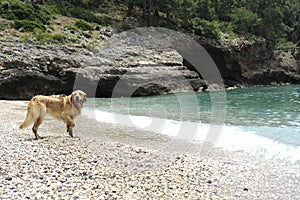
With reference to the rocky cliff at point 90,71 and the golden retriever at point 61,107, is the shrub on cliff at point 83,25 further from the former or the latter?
the golden retriever at point 61,107

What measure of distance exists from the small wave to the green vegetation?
59.1ft

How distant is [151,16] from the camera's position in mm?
49062

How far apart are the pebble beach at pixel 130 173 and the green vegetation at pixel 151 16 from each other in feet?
76.9

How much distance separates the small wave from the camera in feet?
30.5

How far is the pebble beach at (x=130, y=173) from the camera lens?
5.37 meters

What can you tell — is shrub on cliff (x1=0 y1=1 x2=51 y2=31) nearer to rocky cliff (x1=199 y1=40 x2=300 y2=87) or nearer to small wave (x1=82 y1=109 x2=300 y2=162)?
small wave (x1=82 y1=109 x2=300 y2=162)

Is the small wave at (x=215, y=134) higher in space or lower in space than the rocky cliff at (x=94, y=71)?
lower

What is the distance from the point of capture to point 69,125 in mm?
9828

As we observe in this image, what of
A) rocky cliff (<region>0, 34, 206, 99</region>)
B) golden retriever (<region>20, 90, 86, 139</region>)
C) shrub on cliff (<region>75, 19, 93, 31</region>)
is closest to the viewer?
golden retriever (<region>20, 90, 86, 139</region>)

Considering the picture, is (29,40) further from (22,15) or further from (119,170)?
(119,170)

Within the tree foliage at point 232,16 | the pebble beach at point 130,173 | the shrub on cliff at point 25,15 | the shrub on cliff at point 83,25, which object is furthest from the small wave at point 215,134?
the tree foliage at point 232,16

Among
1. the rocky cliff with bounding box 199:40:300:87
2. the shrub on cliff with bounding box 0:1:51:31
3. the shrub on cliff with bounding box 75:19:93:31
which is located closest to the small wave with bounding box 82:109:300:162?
the shrub on cliff with bounding box 0:1:51:31

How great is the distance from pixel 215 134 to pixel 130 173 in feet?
20.4

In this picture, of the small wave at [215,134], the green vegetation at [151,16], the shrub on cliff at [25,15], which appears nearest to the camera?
the small wave at [215,134]
